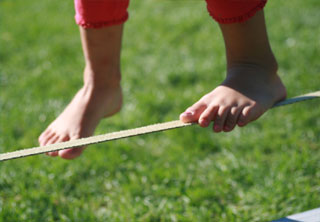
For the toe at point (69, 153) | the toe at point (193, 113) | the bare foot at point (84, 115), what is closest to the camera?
the toe at point (193, 113)

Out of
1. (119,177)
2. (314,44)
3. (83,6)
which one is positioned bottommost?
(119,177)

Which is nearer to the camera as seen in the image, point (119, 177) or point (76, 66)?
point (119, 177)

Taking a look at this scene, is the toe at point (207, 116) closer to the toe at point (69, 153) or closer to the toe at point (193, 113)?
the toe at point (193, 113)

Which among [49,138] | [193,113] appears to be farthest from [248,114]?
[49,138]

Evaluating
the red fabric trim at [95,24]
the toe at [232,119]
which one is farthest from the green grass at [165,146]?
the red fabric trim at [95,24]

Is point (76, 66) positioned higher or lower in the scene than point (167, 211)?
higher

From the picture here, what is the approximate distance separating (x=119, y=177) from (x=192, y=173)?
31 cm

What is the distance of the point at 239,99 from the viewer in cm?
120

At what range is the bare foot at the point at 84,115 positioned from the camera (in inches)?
55.4

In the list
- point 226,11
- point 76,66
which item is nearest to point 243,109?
point 226,11

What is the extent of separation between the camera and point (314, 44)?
2.59 m

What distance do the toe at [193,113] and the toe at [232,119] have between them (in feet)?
0.25

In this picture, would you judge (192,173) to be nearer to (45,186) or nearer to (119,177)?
(119,177)

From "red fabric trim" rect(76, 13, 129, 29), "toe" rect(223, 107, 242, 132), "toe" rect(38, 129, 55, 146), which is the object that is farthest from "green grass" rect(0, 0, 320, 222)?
"red fabric trim" rect(76, 13, 129, 29)
